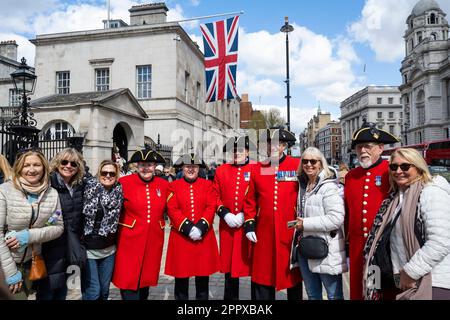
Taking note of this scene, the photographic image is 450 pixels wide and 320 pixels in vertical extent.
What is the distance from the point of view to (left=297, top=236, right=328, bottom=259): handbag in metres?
3.57

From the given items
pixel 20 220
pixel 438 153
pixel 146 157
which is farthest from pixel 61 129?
pixel 438 153

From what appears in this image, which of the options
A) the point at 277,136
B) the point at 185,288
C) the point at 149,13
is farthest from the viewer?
the point at 149,13

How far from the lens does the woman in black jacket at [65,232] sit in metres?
3.66

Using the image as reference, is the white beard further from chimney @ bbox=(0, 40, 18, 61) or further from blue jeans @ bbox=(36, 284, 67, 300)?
chimney @ bbox=(0, 40, 18, 61)

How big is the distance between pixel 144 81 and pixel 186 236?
2438 centimetres

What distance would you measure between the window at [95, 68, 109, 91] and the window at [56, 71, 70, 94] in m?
2.55

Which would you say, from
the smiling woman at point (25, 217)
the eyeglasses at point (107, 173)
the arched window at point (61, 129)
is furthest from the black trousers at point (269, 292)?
the arched window at point (61, 129)

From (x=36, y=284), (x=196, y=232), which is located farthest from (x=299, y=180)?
(x=36, y=284)

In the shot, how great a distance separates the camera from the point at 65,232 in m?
3.78

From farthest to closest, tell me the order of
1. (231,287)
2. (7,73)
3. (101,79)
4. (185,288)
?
(7,73) < (101,79) < (231,287) < (185,288)

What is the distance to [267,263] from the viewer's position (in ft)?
13.8

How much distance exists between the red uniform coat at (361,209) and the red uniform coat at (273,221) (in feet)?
2.42

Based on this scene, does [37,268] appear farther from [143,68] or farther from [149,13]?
[149,13]

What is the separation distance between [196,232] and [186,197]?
1.67ft
